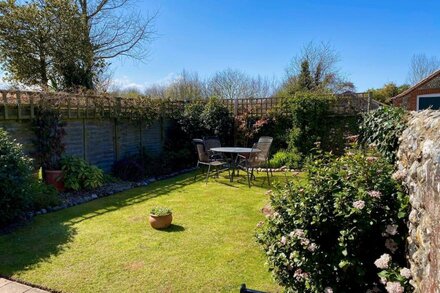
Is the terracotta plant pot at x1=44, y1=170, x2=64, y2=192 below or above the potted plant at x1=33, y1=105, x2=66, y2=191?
below

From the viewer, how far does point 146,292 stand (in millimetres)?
2588

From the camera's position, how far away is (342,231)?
6.66 feet

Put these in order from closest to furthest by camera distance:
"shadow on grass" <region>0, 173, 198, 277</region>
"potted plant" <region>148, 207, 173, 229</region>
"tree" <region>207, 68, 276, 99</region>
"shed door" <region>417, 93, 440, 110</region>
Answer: "shadow on grass" <region>0, 173, 198, 277</region> < "potted plant" <region>148, 207, 173, 229</region> < "shed door" <region>417, 93, 440, 110</region> < "tree" <region>207, 68, 276, 99</region>

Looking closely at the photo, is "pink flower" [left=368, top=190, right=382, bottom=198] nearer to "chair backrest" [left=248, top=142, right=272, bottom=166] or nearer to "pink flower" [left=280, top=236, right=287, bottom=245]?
"pink flower" [left=280, top=236, right=287, bottom=245]

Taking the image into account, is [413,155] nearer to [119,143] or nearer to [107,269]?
[107,269]

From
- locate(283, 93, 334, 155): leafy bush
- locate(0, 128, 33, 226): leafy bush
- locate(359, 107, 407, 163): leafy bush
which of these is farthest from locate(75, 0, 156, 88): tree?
locate(359, 107, 407, 163): leafy bush

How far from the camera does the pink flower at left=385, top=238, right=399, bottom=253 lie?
2020mm

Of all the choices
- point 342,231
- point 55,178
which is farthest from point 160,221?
point 55,178

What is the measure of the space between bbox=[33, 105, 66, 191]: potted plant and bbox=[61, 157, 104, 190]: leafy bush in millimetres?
117

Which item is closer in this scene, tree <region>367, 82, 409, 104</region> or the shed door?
the shed door

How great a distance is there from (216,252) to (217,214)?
1.33m

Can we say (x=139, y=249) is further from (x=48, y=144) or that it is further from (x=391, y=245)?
(x=48, y=144)

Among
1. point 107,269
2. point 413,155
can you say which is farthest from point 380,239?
point 107,269

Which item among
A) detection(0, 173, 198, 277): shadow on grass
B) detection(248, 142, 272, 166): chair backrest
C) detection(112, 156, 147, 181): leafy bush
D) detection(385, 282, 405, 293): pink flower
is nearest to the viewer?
detection(385, 282, 405, 293): pink flower
